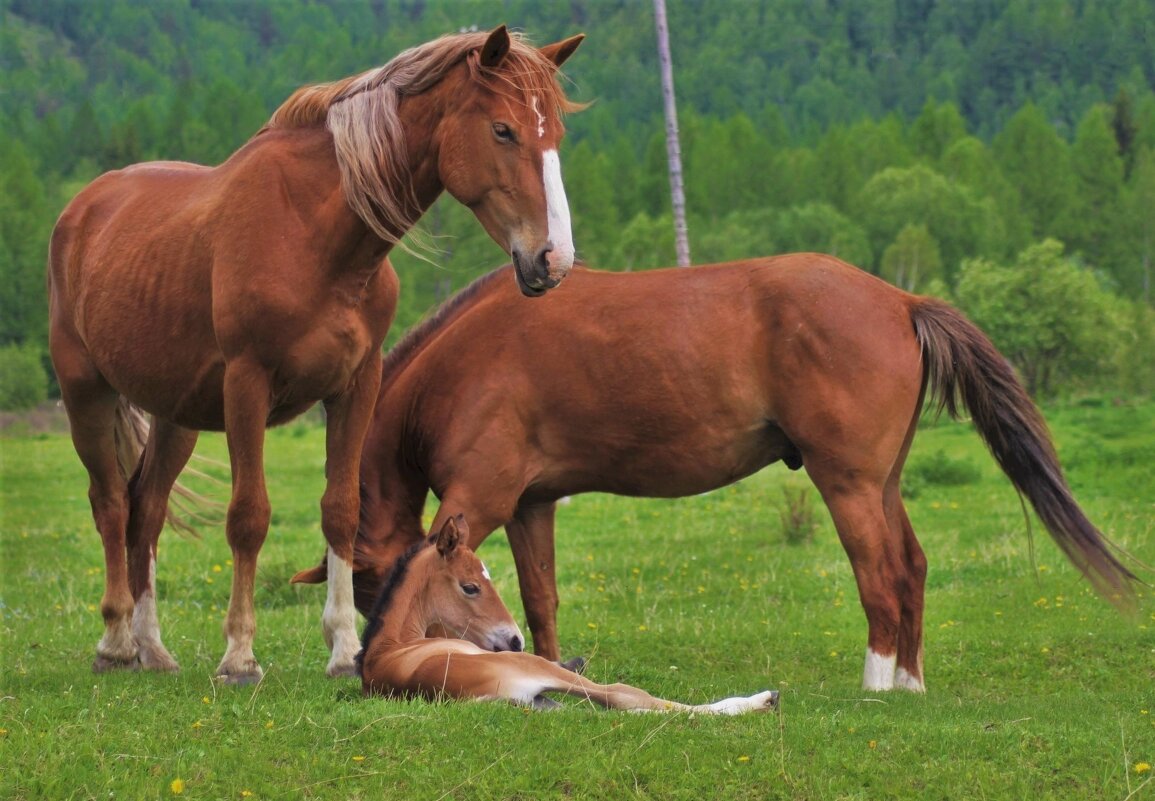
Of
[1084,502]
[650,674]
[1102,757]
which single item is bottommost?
[1084,502]

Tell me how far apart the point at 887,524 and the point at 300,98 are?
3764mm

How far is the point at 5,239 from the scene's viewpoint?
5922 centimetres

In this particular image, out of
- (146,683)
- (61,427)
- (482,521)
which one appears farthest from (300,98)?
(61,427)

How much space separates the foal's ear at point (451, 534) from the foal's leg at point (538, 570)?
3.90ft

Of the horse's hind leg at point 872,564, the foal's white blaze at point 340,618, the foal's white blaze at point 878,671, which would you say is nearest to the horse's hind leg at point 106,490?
the foal's white blaze at point 340,618

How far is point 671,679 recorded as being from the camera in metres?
7.20

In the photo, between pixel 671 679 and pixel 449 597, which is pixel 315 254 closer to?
pixel 449 597

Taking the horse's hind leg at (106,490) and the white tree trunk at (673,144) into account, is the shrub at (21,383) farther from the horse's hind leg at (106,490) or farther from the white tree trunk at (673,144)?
the horse's hind leg at (106,490)

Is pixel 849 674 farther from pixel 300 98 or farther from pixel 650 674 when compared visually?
pixel 300 98

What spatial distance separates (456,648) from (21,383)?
39.5 metres

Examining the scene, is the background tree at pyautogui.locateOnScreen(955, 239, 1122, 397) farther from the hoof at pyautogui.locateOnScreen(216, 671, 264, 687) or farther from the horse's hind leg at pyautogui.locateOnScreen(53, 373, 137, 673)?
the hoof at pyautogui.locateOnScreen(216, 671, 264, 687)

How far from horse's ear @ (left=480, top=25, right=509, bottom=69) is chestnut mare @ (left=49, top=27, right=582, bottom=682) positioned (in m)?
0.01

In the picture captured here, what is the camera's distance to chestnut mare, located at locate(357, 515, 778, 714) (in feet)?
19.1

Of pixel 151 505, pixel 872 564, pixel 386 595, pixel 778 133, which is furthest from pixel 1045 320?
pixel 778 133
